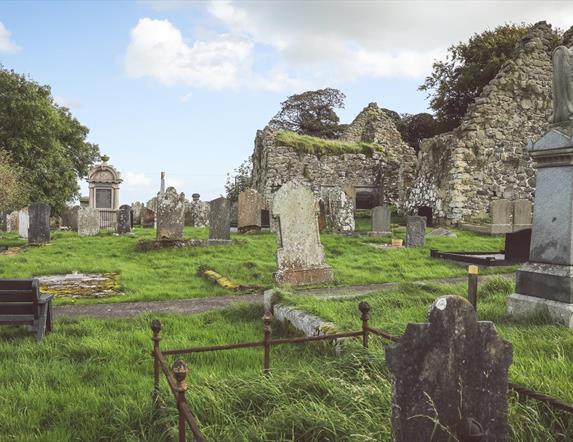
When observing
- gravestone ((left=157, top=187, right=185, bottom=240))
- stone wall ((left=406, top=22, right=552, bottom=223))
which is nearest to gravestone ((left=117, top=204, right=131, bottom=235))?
gravestone ((left=157, top=187, right=185, bottom=240))

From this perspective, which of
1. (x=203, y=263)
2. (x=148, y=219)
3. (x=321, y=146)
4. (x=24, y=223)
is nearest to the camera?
(x=203, y=263)

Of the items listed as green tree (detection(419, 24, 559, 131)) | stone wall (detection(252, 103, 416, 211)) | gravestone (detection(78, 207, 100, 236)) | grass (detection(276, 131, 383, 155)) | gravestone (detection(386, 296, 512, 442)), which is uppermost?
green tree (detection(419, 24, 559, 131))

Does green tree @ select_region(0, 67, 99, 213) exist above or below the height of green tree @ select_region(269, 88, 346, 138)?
below

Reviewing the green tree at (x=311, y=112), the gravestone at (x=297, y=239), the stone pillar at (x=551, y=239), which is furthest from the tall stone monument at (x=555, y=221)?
the green tree at (x=311, y=112)

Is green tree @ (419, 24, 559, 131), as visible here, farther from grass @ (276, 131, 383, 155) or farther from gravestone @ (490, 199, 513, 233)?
gravestone @ (490, 199, 513, 233)

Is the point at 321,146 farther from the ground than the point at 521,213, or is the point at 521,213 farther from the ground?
the point at 321,146

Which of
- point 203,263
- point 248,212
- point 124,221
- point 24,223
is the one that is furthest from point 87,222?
point 203,263

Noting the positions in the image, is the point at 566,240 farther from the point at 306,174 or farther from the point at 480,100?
the point at 306,174

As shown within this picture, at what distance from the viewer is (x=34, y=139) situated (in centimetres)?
3578

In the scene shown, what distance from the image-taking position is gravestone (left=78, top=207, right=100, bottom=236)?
822 inches

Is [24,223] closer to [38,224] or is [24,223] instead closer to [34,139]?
[38,224]

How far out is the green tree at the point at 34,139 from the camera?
1357 inches

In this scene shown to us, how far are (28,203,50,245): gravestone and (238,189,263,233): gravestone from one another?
7378 mm

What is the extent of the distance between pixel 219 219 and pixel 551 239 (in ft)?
36.4
